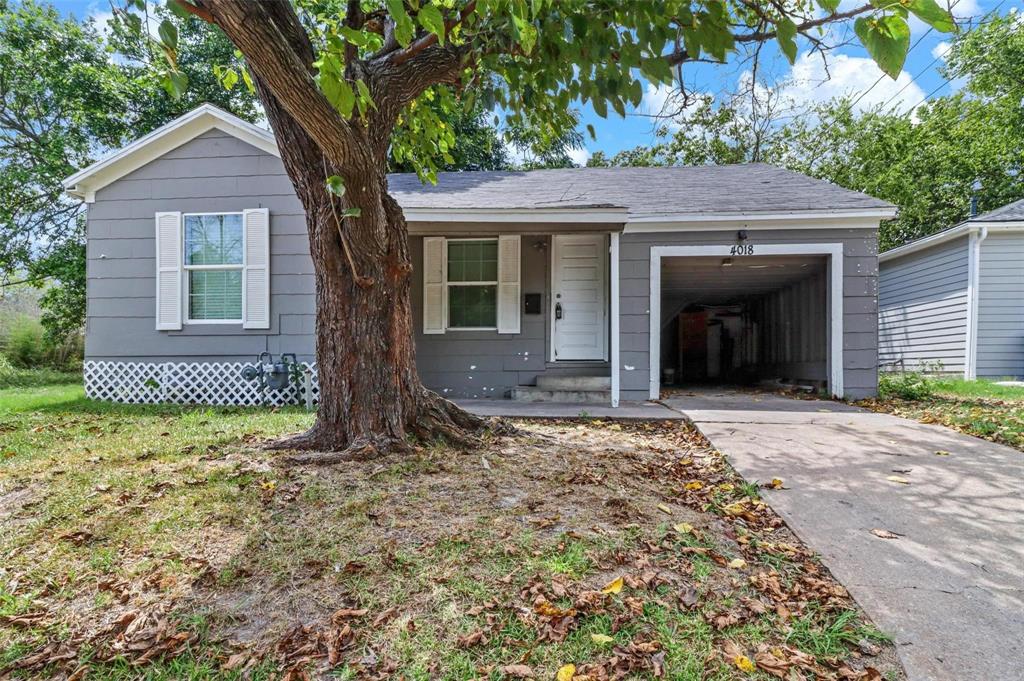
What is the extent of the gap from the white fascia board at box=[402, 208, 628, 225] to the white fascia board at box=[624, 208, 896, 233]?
0.58m

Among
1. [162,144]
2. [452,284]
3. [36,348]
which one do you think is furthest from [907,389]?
[36,348]

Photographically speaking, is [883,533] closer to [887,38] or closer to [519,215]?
[887,38]

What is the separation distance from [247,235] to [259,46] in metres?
4.95

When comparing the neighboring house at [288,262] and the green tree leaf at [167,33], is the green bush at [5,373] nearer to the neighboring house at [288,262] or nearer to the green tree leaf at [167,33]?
the neighboring house at [288,262]

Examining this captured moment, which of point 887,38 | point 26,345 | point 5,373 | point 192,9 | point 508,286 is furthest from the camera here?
point 26,345

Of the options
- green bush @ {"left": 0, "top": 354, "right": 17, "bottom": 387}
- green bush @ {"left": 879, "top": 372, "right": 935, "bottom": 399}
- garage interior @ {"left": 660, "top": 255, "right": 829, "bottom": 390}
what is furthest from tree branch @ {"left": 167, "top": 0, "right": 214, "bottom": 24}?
green bush @ {"left": 0, "top": 354, "right": 17, "bottom": 387}

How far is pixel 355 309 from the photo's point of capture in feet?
11.0

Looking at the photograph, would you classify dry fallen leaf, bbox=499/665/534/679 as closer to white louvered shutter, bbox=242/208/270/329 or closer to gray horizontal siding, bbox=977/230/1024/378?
white louvered shutter, bbox=242/208/270/329

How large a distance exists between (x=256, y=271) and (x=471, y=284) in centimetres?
288

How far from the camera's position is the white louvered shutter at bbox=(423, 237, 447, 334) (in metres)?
7.18

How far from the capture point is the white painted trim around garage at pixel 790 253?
21.7 feet

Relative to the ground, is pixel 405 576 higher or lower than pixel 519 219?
lower

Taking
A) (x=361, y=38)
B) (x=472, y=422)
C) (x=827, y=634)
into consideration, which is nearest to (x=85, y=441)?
(x=472, y=422)

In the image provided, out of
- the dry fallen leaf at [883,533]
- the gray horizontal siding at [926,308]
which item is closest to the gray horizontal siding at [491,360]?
the dry fallen leaf at [883,533]
